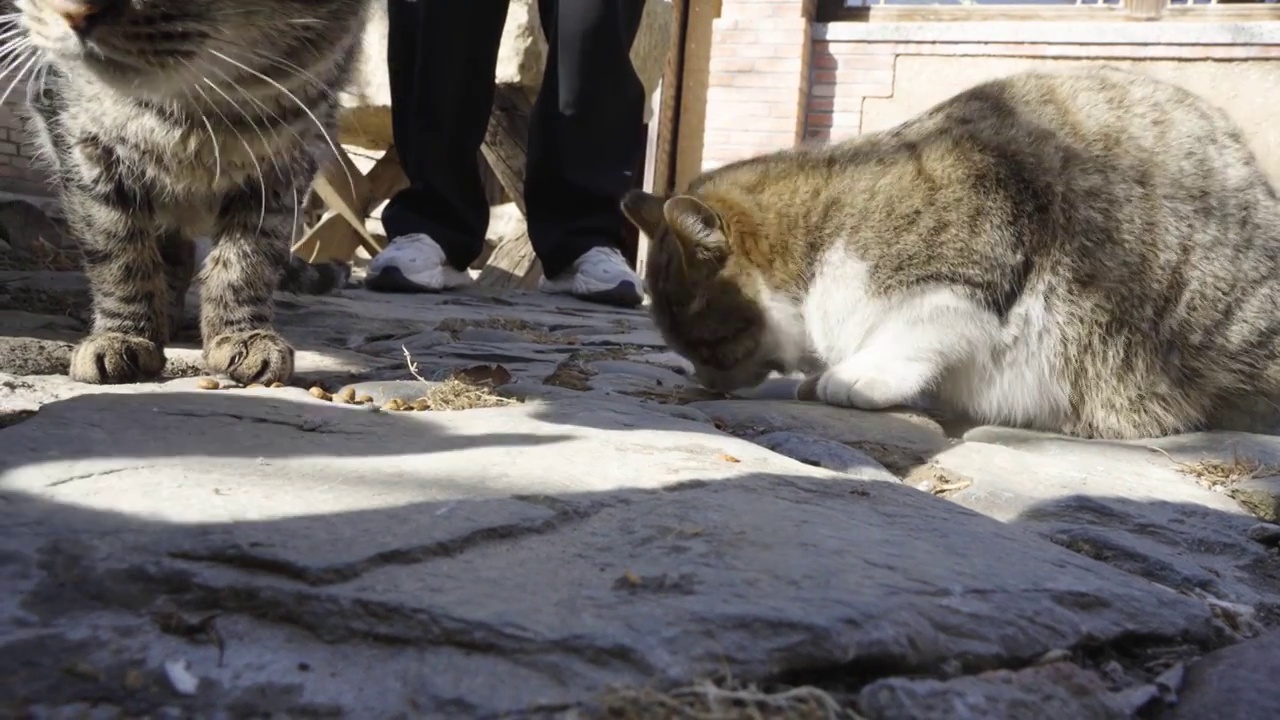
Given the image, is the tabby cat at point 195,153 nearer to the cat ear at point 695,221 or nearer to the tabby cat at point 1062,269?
the cat ear at point 695,221

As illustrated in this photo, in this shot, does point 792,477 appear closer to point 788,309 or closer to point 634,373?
point 788,309

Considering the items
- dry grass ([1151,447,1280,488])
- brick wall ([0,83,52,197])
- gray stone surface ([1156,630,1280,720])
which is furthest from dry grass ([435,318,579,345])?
brick wall ([0,83,52,197])

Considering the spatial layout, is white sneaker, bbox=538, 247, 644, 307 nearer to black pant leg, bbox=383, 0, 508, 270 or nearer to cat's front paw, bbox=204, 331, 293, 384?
black pant leg, bbox=383, 0, 508, 270

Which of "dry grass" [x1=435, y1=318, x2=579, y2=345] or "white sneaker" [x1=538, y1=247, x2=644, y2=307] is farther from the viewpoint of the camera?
"white sneaker" [x1=538, y1=247, x2=644, y2=307]

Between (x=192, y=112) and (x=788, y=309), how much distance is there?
54.7 inches

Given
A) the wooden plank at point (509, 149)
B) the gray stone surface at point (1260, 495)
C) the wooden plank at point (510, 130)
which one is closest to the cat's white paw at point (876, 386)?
the gray stone surface at point (1260, 495)

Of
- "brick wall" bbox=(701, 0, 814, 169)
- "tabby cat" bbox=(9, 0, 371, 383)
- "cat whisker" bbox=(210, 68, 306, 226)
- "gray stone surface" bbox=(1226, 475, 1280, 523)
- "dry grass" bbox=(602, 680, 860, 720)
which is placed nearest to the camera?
"dry grass" bbox=(602, 680, 860, 720)

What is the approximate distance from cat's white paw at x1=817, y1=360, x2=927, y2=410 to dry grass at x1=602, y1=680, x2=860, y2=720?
146cm

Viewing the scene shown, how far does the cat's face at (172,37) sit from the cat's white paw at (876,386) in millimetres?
1347

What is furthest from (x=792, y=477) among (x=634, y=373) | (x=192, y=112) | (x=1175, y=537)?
(x=192, y=112)

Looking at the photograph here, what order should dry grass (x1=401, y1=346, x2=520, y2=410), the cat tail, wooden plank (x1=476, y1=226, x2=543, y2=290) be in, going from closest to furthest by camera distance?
dry grass (x1=401, y1=346, x2=520, y2=410) → the cat tail → wooden plank (x1=476, y1=226, x2=543, y2=290)

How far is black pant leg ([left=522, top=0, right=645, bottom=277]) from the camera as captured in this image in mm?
4113

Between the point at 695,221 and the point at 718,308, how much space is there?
0.22 m

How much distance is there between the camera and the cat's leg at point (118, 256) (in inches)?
93.4
